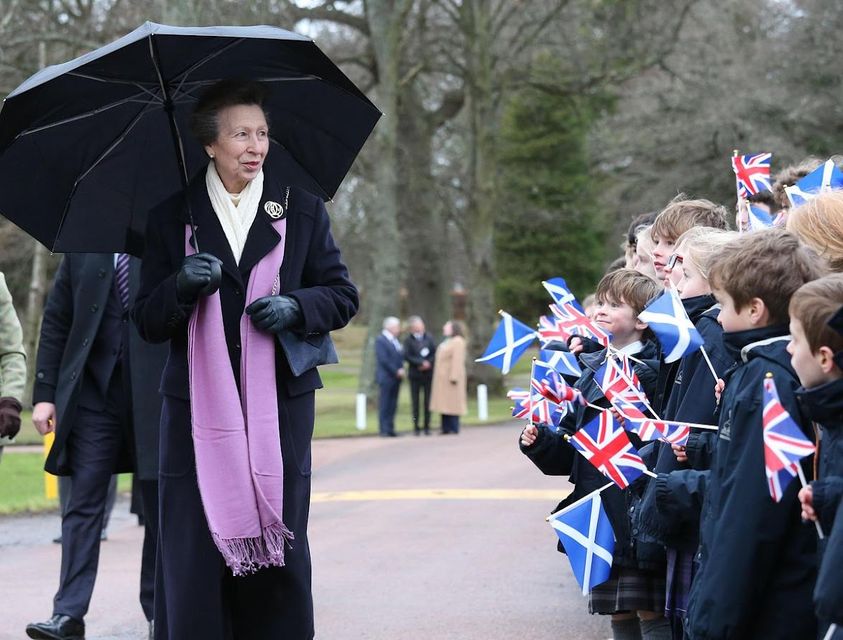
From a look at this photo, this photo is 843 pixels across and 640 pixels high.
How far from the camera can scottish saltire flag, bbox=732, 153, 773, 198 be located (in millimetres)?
6582

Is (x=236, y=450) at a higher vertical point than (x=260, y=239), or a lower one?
lower

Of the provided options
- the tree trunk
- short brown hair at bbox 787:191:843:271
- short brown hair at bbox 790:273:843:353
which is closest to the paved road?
short brown hair at bbox 787:191:843:271

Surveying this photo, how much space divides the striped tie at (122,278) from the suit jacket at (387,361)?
15.8 m

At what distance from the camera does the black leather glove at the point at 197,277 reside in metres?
4.36

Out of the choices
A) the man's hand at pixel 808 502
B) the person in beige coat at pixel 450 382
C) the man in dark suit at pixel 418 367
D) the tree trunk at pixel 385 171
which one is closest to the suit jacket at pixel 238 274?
the man's hand at pixel 808 502

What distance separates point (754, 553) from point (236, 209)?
215cm

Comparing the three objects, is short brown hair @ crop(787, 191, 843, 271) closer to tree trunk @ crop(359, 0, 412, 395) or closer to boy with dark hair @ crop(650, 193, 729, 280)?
boy with dark hair @ crop(650, 193, 729, 280)

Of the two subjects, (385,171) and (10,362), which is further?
(385,171)

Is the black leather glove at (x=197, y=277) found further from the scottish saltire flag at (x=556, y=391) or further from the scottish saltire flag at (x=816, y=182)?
the scottish saltire flag at (x=816, y=182)

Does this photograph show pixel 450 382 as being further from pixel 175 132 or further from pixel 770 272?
pixel 770 272

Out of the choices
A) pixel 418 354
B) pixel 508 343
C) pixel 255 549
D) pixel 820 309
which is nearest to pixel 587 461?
pixel 508 343

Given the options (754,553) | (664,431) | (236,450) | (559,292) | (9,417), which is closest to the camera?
(754,553)

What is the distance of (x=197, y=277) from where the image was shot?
4355 millimetres

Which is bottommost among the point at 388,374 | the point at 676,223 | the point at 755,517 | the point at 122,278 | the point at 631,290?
the point at 388,374
